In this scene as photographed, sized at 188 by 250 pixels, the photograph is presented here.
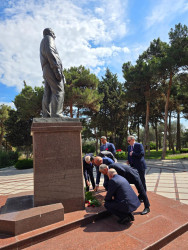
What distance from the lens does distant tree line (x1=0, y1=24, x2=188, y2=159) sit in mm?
13055

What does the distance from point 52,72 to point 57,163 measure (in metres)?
1.88

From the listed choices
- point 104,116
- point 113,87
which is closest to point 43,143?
point 104,116

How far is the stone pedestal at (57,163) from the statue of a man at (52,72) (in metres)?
0.46

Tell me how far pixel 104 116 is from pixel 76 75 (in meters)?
7.46

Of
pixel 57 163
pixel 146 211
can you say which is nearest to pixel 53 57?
pixel 57 163

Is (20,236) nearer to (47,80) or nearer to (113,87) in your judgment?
(47,80)

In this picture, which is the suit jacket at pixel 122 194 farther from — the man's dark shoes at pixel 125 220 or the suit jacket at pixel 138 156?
the suit jacket at pixel 138 156

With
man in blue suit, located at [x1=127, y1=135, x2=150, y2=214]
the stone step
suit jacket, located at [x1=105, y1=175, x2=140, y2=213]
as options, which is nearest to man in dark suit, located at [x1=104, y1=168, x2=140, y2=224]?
suit jacket, located at [x1=105, y1=175, x2=140, y2=213]

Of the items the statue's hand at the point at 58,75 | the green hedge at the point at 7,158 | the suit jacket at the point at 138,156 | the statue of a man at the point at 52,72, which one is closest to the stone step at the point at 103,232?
the suit jacket at the point at 138,156

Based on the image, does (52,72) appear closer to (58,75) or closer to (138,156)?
(58,75)

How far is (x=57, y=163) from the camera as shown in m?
2.96

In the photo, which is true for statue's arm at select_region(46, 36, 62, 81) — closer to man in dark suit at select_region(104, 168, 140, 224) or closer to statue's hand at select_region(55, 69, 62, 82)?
statue's hand at select_region(55, 69, 62, 82)

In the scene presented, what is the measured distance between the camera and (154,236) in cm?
225

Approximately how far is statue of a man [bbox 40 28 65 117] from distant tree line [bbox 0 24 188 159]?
35.9 feet
